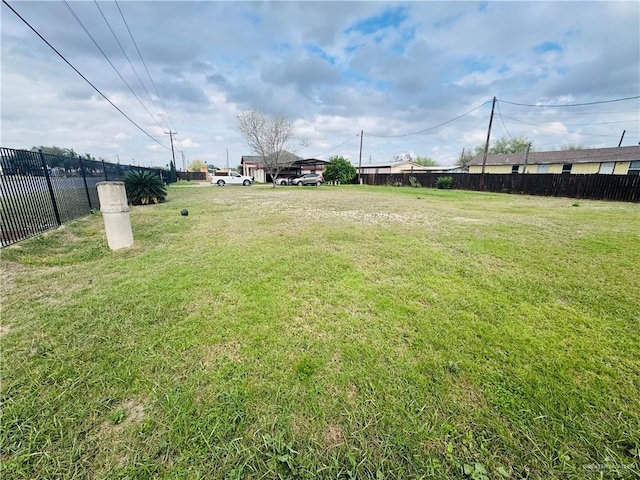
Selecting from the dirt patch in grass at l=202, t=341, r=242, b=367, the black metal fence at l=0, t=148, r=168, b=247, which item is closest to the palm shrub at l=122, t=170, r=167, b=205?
the black metal fence at l=0, t=148, r=168, b=247

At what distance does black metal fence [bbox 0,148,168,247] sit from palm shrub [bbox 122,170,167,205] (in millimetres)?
2454

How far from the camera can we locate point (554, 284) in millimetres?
3117

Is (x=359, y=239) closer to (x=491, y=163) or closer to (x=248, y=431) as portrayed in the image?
(x=248, y=431)

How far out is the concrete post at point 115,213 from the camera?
13.8ft

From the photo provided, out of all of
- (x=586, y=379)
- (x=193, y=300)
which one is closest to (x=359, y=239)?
(x=193, y=300)

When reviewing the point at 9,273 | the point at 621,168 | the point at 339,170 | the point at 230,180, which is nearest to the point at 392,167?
the point at 339,170

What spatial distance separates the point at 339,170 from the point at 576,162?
2250cm

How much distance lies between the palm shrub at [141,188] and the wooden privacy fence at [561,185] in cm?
2010

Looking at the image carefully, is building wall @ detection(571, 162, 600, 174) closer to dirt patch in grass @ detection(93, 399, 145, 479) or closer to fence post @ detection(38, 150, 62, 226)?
dirt patch in grass @ detection(93, 399, 145, 479)

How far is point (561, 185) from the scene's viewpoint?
46.8ft

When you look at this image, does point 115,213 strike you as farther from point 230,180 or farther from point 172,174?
point 172,174

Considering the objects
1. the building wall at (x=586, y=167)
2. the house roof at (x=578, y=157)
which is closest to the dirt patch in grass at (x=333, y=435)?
the house roof at (x=578, y=157)

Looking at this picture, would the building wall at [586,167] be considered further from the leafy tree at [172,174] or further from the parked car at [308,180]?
the leafy tree at [172,174]

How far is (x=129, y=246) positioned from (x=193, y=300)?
275 centimetres
